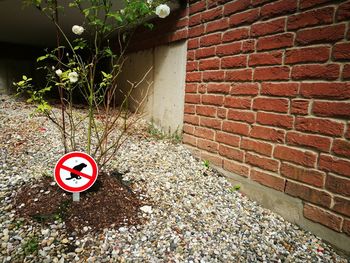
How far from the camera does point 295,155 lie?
147 centimetres

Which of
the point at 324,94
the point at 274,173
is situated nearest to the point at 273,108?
the point at 324,94

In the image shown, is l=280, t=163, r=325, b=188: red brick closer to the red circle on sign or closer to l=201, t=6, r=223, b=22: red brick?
the red circle on sign

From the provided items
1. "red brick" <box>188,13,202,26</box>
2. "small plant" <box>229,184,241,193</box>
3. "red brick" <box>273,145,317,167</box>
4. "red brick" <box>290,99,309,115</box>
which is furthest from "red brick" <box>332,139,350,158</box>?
"red brick" <box>188,13,202,26</box>

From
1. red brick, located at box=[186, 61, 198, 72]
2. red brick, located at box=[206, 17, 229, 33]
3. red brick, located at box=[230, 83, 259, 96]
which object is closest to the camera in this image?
red brick, located at box=[230, 83, 259, 96]

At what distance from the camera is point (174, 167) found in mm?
2047

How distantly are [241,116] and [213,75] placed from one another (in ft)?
1.58

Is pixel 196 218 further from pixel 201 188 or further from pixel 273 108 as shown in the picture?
pixel 273 108

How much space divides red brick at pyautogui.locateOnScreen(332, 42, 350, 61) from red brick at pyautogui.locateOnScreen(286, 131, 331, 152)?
17.9 inches

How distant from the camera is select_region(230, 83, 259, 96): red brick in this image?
1673 mm

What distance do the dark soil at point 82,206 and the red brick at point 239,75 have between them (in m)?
1.19

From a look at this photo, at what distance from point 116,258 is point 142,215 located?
1.09ft

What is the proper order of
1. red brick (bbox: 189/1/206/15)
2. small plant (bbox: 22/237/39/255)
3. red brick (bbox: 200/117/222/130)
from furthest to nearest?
red brick (bbox: 189/1/206/15), red brick (bbox: 200/117/222/130), small plant (bbox: 22/237/39/255)

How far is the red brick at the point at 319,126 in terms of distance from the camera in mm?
1268

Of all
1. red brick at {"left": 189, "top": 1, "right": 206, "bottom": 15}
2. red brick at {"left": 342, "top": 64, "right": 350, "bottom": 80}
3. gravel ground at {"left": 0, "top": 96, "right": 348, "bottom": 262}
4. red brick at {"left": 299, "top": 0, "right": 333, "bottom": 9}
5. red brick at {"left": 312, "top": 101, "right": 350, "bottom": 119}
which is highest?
red brick at {"left": 189, "top": 1, "right": 206, "bottom": 15}
